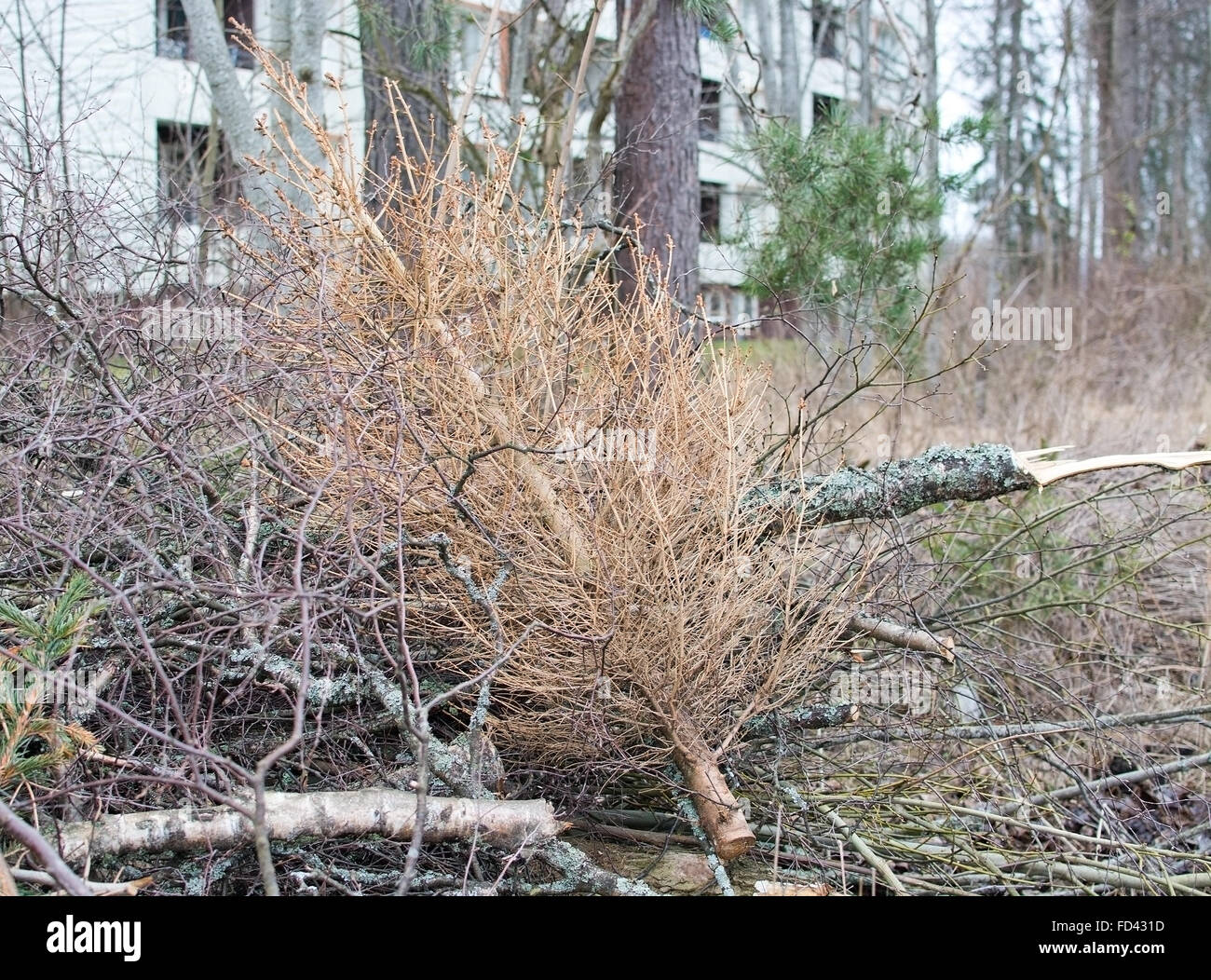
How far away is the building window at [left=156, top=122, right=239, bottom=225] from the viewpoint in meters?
5.02

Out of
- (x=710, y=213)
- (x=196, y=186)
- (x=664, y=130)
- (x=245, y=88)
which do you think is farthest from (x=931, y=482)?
(x=245, y=88)

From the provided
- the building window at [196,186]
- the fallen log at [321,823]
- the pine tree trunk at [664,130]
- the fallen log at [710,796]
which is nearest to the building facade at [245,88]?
the building window at [196,186]

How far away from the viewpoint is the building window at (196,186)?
16.5ft

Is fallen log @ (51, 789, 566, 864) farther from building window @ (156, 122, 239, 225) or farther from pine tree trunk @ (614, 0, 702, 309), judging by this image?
pine tree trunk @ (614, 0, 702, 309)

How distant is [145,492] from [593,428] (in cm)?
150

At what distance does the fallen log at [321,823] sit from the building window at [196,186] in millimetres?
2347

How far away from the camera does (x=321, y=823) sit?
10.3ft

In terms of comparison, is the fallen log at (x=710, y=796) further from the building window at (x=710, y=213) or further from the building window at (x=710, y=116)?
the building window at (x=710, y=116)

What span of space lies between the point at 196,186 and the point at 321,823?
431 centimetres

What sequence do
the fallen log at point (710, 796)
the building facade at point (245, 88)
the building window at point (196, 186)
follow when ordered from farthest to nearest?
the building facade at point (245, 88) < the building window at point (196, 186) < the fallen log at point (710, 796)

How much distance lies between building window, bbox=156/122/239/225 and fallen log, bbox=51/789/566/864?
2.35 metres

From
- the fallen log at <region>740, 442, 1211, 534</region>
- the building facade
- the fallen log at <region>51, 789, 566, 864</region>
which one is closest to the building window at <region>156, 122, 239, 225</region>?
the building facade

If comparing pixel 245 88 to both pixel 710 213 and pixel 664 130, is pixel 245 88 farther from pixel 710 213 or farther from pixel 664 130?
pixel 664 130

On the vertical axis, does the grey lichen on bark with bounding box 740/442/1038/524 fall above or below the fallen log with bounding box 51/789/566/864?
above
